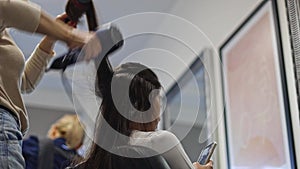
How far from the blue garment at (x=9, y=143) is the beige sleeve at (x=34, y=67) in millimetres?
294

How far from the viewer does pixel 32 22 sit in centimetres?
83

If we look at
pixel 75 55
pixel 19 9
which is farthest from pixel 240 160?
pixel 19 9

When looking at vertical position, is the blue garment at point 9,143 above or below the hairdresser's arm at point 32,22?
below

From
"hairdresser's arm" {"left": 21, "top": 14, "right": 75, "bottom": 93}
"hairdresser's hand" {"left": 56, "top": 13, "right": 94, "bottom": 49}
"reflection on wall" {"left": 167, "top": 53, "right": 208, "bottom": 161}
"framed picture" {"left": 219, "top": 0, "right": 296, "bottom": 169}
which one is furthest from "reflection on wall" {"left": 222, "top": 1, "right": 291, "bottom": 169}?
"hairdresser's hand" {"left": 56, "top": 13, "right": 94, "bottom": 49}

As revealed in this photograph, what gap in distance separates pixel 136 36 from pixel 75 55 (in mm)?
521

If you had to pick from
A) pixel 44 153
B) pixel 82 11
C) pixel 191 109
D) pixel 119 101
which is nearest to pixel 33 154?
pixel 44 153

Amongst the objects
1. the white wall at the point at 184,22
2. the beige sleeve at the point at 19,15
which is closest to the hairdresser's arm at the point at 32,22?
the beige sleeve at the point at 19,15

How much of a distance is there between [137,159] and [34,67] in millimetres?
415

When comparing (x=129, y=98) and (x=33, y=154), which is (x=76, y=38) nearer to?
(x=129, y=98)

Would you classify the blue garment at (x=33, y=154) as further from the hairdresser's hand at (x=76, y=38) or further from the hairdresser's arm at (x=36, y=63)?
the hairdresser's hand at (x=76, y=38)

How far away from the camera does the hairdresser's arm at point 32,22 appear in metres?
0.83

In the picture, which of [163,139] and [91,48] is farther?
[163,139]

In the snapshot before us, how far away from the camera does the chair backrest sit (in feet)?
3.14

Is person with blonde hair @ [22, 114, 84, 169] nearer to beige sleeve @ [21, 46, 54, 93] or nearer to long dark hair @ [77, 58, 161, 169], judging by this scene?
beige sleeve @ [21, 46, 54, 93]
